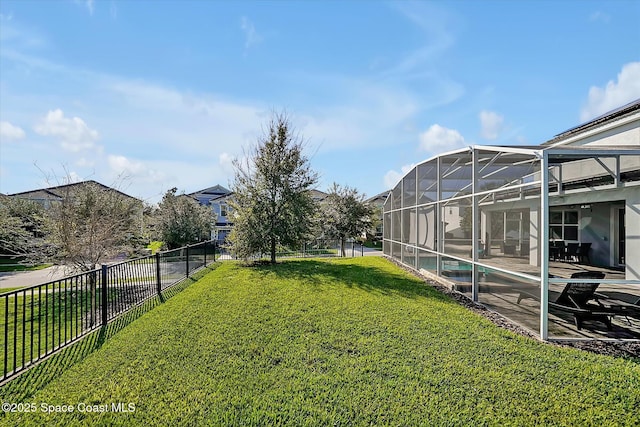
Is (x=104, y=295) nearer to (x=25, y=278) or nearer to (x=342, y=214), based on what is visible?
(x=25, y=278)

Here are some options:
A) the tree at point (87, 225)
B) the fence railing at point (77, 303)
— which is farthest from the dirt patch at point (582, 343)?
the tree at point (87, 225)

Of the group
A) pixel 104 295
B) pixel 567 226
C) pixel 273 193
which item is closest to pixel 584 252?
pixel 567 226

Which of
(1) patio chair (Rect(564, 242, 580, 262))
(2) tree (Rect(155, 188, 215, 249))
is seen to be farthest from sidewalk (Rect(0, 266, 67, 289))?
(1) patio chair (Rect(564, 242, 580, 262))

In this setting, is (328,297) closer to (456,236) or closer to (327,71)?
(456,236)

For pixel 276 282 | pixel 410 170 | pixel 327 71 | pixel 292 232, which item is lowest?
pixel 276 282

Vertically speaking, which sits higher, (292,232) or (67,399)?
(292,232)

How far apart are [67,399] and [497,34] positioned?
12069 mm

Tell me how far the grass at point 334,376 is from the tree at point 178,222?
44.1ft

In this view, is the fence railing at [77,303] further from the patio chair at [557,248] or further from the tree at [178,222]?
the patio chair at [557,248]

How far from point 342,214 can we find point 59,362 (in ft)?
54.4

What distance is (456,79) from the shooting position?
38.5 feet

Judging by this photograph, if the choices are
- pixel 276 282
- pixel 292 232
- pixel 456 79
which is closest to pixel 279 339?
pixel 276 282

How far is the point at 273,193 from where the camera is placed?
1348cm

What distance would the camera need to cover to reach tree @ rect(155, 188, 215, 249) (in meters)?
18.5
